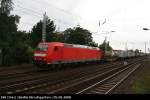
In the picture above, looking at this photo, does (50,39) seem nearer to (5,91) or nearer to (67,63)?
(67,63)

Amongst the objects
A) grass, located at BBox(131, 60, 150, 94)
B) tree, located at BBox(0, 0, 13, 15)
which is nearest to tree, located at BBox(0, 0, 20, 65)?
tree, located at BBox(0, 0, 13, 15)

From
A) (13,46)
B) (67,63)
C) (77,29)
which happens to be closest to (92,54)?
A: (67,63)

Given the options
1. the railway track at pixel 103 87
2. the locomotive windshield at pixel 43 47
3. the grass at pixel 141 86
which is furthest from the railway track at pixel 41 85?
the locomotive windshield at pixel 43 47

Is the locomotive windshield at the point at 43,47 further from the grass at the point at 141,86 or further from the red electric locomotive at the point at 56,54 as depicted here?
the grass at the point at 141,86

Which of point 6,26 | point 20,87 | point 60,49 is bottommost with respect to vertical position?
point 20,87

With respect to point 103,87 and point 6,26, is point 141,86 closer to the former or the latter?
point 103,87

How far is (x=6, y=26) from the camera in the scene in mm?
37906

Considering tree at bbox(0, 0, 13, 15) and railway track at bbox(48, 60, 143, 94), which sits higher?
tree at bbox(0, 0, 13, 15)

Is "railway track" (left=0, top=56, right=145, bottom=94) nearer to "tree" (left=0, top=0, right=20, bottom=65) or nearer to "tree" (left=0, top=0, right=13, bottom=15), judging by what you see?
"tree" (left=0, top=0, right=20, bottom=65)

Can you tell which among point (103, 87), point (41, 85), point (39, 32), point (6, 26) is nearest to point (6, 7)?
point (6, 26)

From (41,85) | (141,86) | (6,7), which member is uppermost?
(6,7)

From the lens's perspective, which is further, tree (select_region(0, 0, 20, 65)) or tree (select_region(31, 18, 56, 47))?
tree (select_region(31, 18, 56, 47))

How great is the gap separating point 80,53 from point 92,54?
7765mm

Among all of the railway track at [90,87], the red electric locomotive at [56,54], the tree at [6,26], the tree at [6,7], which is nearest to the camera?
the railway track at [90,87]
